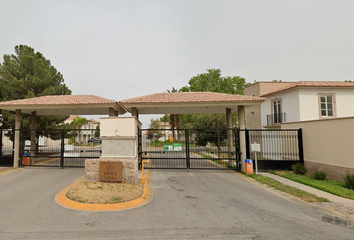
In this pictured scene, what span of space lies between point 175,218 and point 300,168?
945cm

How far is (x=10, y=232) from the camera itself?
3957 mm

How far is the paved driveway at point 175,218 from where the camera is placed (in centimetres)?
401

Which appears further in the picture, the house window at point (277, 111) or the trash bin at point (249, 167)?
the house window at point (277, 111)

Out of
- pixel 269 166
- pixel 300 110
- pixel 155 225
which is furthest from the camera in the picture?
pixel 300 110

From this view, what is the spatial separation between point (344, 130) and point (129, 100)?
11.7 metres

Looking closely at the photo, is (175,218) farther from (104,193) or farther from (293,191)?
(293,191)

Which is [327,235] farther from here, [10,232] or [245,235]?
[10,232]

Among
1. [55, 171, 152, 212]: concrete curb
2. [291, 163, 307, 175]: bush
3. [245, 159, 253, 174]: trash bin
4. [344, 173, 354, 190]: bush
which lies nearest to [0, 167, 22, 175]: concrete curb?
[55, 171, 152, 212]: concrete curb

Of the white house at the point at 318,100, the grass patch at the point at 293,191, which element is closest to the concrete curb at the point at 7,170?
the grass patch at the point at 293,191

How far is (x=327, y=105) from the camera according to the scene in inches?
671

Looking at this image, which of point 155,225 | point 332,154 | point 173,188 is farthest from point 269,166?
point 155,225

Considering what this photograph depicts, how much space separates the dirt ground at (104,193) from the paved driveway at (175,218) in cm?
63

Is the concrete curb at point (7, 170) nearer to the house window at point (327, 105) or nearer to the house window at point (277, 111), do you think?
the house window at point (277, 111)

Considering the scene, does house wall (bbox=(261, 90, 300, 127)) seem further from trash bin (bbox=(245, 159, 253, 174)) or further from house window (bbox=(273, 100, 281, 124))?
trash bin (bbox=(245, 159, 253, 174))
